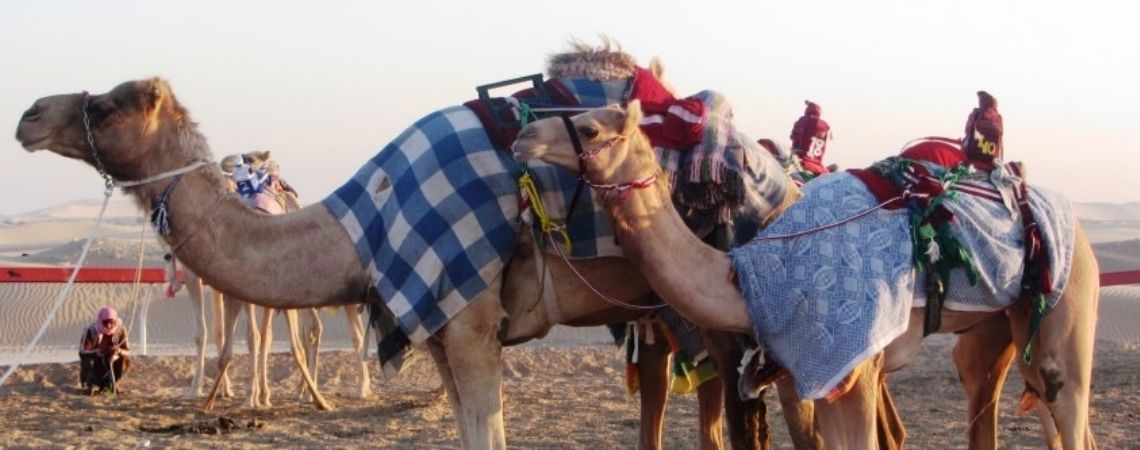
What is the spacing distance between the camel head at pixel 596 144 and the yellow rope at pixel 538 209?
1.97ft

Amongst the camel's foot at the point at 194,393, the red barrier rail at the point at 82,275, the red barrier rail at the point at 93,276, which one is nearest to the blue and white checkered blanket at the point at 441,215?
the camel's foot at the point at 194,393

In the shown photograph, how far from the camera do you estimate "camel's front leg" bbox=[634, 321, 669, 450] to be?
23.7 ft

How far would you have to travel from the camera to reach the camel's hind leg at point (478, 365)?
569cm

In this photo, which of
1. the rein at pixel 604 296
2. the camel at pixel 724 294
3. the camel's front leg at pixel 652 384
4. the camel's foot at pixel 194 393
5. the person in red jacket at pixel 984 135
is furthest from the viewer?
the camel's foot at pixel 194 393

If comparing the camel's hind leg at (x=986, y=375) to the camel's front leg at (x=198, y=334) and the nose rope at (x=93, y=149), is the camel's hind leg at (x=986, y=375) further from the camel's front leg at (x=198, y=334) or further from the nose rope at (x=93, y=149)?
the camel's front leg at (x=198, y=334)

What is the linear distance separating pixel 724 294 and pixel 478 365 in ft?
3.36

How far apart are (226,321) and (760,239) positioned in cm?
673

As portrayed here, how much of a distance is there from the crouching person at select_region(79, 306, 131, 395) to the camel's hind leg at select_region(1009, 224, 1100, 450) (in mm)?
8573

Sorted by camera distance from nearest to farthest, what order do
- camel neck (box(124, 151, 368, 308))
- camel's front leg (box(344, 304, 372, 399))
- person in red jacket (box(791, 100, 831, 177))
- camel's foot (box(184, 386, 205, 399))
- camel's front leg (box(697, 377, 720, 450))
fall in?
camel neck (box(124, 151, 368, 308)) → camel's front leg (box(697, 377, 720, 450)) → person in red jacket (box(791, 100, 831, 177)) → camel's front leg (box(344, 304, 372, 399)) → camel's foot (box(184, 386, 205, 399))

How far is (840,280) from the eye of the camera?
5.34 metres

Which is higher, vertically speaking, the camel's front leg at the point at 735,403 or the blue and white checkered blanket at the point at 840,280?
the blue and white checkered blanket at the point at 840,280

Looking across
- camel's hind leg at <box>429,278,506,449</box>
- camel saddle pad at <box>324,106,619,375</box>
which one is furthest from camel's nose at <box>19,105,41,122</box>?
camel's hind leg at <box>429,278,506,449</box>

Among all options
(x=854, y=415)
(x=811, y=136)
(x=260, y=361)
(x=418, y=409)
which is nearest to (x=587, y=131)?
(x=854, y=415)

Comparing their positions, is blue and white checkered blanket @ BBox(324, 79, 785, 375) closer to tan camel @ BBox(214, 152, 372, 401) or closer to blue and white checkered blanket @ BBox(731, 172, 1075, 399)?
blue and white checkered blanket @ BBox(731, 172, 1075, 399)
